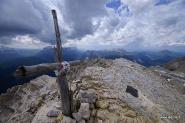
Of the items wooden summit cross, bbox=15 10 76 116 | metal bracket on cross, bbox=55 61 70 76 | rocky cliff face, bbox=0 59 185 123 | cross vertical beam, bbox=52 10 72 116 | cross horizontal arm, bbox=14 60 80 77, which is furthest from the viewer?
rocky cliff face, bbox=0 59 185 123

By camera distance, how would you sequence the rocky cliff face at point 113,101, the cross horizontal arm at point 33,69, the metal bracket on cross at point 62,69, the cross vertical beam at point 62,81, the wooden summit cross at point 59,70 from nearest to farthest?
the cross horizontal arm at point 33,69 → the wooden summit cross at point 59,70 → the cross vertical beam at point 62,81 → the metal bracket on cross at point 62,69 → the rocky cliff face at point 113,101

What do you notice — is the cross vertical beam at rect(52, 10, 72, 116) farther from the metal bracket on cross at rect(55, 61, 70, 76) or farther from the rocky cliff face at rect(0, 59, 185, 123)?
the rocky cliff face at rect(0, 59, 185, 123)

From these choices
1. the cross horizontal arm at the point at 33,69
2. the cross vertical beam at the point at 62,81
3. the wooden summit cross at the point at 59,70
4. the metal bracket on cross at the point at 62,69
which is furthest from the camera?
the metal bracket on cross at the point at 62,69

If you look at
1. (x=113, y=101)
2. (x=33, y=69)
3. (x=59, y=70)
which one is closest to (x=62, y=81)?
(x=59, y=70)

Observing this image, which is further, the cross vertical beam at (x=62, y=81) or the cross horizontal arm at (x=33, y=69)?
the cross vertical beam at (x=62, y=81)

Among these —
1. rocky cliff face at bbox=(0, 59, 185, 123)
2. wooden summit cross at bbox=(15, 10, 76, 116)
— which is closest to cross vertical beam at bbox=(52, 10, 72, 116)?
wooden summit cross at bbox=(15, 10, 76, 116)

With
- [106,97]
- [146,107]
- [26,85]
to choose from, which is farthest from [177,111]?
[26,85]

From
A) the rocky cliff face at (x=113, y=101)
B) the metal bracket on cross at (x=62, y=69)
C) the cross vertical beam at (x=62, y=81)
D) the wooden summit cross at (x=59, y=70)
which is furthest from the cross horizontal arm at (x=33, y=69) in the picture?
the rocky cliff face at (x=113, y=101)

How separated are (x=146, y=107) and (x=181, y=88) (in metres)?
11.3

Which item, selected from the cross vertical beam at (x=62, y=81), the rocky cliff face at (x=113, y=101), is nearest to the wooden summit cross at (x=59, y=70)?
the cross vertical beam at (x=62, y=81)

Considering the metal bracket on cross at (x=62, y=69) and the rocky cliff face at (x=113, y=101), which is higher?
the metal bracket on cross at (x=62, y=69)

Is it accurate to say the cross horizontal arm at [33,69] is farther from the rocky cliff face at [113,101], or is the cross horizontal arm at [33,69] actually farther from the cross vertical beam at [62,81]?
the rocky cliff face at [113,101]

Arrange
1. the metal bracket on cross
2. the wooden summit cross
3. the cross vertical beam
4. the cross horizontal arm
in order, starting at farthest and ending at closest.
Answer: the metal bracket on cross < the cross vertical beam < the wooden summit cross < the cross horizontal arm

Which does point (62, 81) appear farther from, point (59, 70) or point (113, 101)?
point (113, 101)
